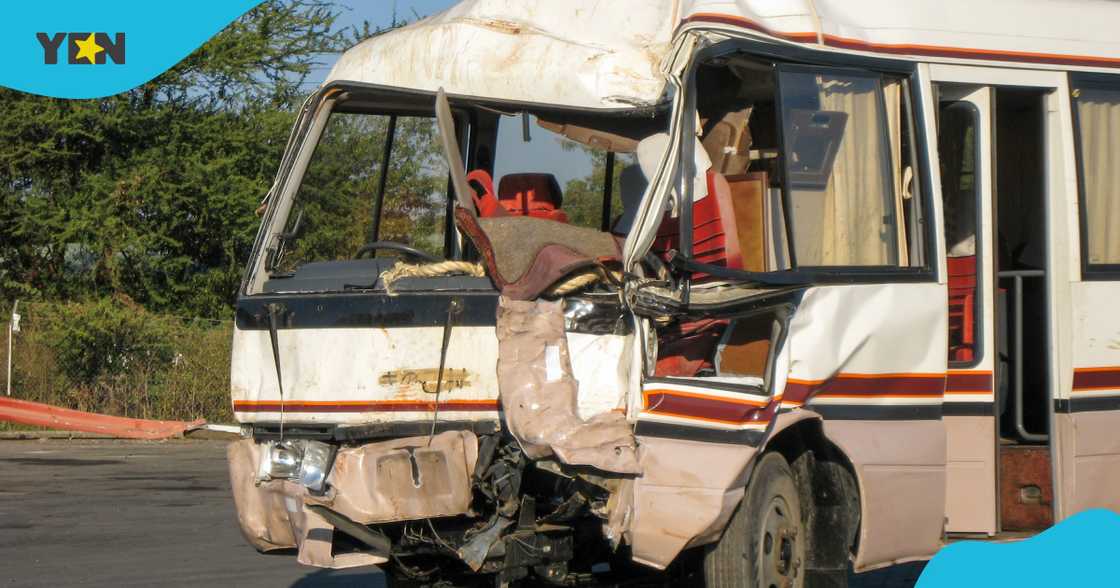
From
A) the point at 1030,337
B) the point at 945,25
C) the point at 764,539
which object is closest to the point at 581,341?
the point at 764,539

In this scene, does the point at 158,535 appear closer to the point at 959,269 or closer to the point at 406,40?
the point at 406,40

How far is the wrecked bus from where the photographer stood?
627 centimetres

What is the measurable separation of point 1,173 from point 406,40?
2169 centimetres

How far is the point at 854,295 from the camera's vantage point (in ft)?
22.5

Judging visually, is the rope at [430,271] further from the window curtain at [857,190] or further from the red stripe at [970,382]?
the red stripe at [970,382]

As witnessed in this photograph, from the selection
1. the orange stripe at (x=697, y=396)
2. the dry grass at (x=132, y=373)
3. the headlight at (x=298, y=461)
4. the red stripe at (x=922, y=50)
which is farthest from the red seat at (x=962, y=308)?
the dry grass at (x=132, y=373)

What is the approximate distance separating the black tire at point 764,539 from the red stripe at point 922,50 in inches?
75.2

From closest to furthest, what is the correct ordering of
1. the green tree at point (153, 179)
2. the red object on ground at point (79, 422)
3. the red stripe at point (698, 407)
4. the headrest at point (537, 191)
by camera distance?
the red stripe at point (698, 407)
the headrest at point (537, 191)
the red object on ground at point (79, 422)
the green tree at point (153, 179)

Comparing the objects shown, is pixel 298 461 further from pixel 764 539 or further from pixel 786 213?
pixel 786 213

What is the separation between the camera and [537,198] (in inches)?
299

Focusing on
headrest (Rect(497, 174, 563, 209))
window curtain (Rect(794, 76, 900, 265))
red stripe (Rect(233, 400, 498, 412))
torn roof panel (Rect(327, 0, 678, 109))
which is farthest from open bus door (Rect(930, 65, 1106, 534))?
red stripe (Rect(233, 400, 498, 412))

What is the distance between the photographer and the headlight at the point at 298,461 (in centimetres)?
651

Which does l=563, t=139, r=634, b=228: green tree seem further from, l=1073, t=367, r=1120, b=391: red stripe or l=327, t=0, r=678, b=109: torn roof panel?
l=1073, t=367, r=1120, b=391: red stripe

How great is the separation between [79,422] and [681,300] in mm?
17650
